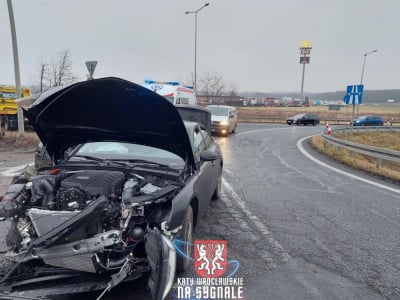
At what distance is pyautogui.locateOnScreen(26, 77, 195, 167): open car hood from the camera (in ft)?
10.6

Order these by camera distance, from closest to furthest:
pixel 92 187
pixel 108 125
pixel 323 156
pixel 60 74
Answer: pixel 92 187
pixel 108 125
pixel 323 156
pixel 60 74

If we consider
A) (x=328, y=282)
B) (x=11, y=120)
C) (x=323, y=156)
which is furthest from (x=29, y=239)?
(x=11, y=120)

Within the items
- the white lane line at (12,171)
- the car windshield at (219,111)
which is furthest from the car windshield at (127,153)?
the car windshield at (219,111)

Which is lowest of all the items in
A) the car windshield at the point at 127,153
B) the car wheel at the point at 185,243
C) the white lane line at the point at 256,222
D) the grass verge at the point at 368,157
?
the grass verge at the point at 368,157

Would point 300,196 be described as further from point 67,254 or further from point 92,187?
point 67,254

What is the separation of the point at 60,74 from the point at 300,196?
1684 inches

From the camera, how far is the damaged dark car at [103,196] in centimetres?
251

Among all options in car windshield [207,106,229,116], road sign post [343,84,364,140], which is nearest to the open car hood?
road sign post [343,84,364,140]

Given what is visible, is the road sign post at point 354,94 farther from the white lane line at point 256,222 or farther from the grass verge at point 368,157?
the white lane line at point 256,222

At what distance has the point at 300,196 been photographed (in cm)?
650

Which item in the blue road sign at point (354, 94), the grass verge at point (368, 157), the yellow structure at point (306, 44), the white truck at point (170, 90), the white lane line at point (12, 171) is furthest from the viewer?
the yellow structure at point (306, 44)

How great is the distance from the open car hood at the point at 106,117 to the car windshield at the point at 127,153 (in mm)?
186

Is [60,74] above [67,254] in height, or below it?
above

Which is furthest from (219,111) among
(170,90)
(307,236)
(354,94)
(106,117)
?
(106,117)
